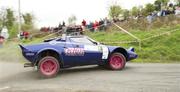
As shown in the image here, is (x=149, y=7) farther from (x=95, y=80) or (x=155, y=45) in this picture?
(x=95, y=80)

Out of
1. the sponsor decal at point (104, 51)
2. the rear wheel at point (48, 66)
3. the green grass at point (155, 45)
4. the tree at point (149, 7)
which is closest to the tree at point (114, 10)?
the tree at point (149, 7)

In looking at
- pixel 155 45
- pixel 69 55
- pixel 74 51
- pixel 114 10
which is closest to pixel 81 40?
pixel 74 51

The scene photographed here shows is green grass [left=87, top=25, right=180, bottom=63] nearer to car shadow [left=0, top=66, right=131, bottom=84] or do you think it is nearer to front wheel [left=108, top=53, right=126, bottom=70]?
front wheel [left=108, top=53, right=126, bottom=70]

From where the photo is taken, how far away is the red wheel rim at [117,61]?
15.8 meters

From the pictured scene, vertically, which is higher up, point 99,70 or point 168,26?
point 168,26

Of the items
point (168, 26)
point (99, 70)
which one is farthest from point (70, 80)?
point (168, 26)

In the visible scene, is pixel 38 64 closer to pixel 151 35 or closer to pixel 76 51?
pixel 76 51

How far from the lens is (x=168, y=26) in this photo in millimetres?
26391

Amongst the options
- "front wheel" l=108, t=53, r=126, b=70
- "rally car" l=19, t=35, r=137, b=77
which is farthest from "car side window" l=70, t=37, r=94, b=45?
"front wheel" l=108, t=53, r=126, b=70

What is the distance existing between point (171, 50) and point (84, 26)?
35.3ft

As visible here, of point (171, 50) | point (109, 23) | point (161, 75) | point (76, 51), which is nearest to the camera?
point (161, 75)

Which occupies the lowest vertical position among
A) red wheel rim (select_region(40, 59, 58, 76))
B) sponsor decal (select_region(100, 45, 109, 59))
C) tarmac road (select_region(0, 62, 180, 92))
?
tarmac road (select_region(0, 62, 180, 92))

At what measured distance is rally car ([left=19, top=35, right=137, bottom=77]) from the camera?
565 inches

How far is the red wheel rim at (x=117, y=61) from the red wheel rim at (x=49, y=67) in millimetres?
2455
